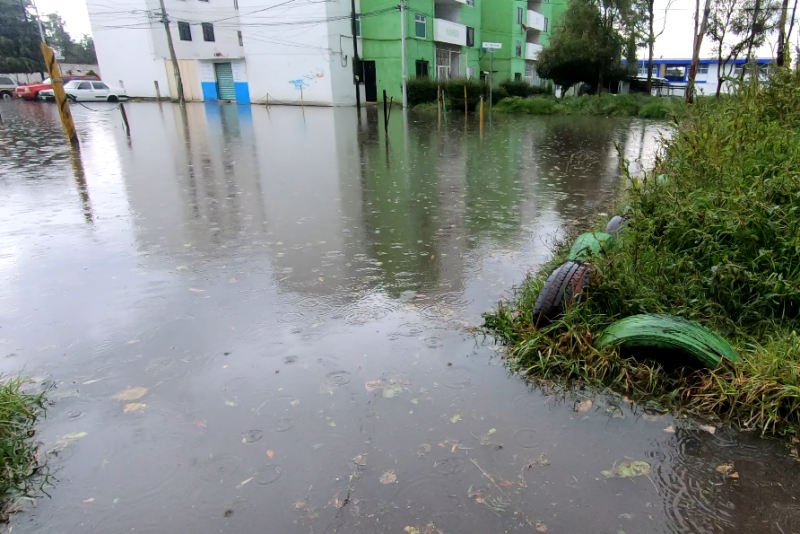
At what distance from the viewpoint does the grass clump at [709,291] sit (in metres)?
3.10

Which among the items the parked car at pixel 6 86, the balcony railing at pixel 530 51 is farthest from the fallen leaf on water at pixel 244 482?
the parked car at pixel 6 86

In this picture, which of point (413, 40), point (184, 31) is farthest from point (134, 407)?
point (184, 31)

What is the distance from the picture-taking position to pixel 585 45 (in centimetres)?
3047

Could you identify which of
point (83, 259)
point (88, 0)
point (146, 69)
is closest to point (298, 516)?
point (83, 259)

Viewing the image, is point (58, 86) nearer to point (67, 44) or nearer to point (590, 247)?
point (590, 247)

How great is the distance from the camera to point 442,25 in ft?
121

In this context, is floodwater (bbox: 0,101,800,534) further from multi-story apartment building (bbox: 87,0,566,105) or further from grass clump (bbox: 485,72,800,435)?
multi-story apartment building (bbox: 87,0,566,105)

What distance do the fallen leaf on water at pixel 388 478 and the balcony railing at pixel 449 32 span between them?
37.7 meters

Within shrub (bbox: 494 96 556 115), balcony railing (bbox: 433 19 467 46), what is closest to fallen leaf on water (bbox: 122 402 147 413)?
shrub (bbox: 494 96 556 115)

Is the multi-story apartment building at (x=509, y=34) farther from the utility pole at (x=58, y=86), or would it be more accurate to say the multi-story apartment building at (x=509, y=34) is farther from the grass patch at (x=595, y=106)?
the utility pole at (x=58, y=86)

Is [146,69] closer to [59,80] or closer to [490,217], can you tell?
[59,80]

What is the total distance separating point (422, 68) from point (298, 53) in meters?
8.20

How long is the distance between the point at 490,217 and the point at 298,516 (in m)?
5.41

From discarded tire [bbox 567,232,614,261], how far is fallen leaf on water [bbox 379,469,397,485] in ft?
7.92
